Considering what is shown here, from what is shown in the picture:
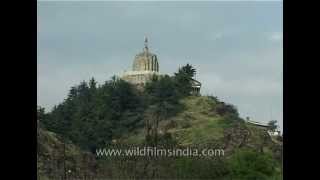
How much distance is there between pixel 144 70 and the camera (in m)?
1.42

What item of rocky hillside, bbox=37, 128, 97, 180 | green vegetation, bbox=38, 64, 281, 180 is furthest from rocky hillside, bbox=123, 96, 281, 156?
rocky hillside, bbox=37, 128, 97, 180

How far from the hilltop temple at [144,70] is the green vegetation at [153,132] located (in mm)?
24

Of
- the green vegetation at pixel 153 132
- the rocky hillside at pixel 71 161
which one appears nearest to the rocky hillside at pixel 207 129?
the green vegetation at pixel 153 132

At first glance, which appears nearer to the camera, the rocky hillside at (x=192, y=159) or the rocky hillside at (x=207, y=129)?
the rocky hillside at (x=192, y=159)

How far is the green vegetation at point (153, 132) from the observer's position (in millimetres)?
1364

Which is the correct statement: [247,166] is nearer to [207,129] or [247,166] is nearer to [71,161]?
[207,129]

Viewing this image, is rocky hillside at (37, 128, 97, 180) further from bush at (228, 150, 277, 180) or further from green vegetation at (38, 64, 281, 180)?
bush at (228, 150, 277, 180)

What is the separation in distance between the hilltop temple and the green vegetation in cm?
2

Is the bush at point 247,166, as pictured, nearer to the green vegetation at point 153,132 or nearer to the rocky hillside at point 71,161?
the green vegetation at point 153,132

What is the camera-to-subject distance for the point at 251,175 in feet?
4.55

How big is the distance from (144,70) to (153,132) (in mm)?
202

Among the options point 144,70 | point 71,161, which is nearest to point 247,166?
point 144,70
